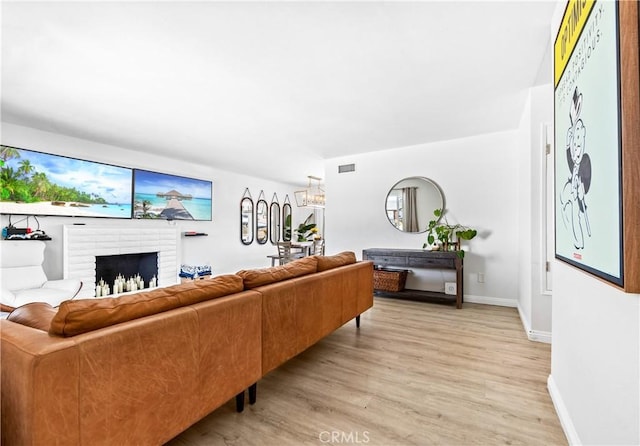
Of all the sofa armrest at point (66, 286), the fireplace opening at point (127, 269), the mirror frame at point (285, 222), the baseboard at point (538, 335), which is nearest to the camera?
the baseboard at point (538, 335)

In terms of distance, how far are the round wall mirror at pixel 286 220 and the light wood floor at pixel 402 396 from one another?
5.67m

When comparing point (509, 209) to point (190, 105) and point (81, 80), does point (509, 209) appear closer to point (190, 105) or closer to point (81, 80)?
point (190, 105)

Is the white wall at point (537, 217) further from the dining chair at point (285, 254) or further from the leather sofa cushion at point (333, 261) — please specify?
the dining chair at point (285, 254)

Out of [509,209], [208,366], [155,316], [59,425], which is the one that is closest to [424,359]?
[208,366]

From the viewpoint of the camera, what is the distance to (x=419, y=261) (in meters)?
4.20

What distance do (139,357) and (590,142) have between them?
191cm

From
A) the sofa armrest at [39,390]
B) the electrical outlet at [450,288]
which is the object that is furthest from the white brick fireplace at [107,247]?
the electrical outlet at [450,288]

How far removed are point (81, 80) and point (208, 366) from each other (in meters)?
2.72

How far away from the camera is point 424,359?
7.97ft

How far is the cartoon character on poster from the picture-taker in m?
1.20

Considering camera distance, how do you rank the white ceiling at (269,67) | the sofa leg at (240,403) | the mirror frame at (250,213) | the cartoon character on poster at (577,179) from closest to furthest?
the cartoon character on poster at (577,179) → the sofa leg at (240,403) → the white ceiling at (269,67) → the mirror frame at (250,213)

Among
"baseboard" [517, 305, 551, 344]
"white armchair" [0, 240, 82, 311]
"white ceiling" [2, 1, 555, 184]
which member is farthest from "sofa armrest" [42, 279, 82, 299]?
"baseboard" [517, 305, 551, 344]

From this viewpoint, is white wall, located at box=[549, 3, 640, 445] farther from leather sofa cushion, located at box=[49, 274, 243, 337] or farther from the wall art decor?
leather sofa cushion, located at box=[49, 274, 243, 337]

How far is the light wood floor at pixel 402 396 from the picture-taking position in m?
1.56
